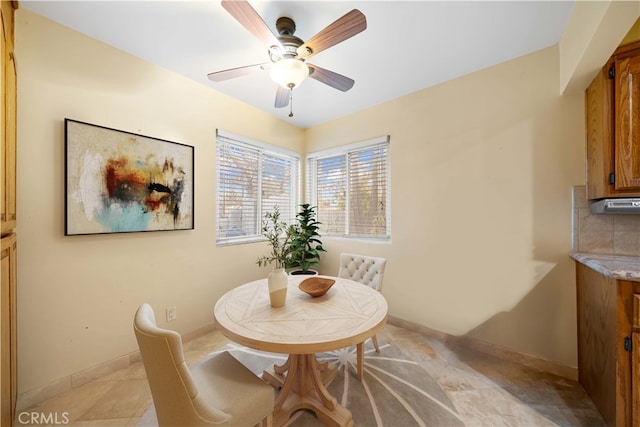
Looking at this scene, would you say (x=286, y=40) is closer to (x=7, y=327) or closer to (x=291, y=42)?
(x=291, y=42)

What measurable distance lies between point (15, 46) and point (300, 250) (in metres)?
2.80

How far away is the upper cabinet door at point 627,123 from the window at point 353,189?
171 centimetres

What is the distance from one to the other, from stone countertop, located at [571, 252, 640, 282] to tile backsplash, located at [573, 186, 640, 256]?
7 centimetres

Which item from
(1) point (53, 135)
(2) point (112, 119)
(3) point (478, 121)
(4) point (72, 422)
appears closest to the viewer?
(4) point (72, 422)

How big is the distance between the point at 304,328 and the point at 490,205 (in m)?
1.99

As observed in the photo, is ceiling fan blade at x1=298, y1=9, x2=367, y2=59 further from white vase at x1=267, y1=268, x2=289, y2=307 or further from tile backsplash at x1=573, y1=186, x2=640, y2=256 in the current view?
tile backsplash at x1=573, y1=186, x2=640, y2=256

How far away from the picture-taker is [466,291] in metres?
2.26

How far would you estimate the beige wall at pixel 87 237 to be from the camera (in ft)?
5.17

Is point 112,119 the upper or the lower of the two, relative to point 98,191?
upper

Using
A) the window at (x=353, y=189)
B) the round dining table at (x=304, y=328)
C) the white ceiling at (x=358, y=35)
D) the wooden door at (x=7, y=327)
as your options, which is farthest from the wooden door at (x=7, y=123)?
the window at (x=353, y=189)

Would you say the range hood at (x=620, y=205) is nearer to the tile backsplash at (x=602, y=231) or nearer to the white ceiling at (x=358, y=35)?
the tile backsplash at (x=602, y=231)

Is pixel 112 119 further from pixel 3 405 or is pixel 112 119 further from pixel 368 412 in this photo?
pixel 368 412

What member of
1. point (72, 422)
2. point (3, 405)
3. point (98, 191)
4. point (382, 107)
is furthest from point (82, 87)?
point (382, 107)

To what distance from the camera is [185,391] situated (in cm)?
90
